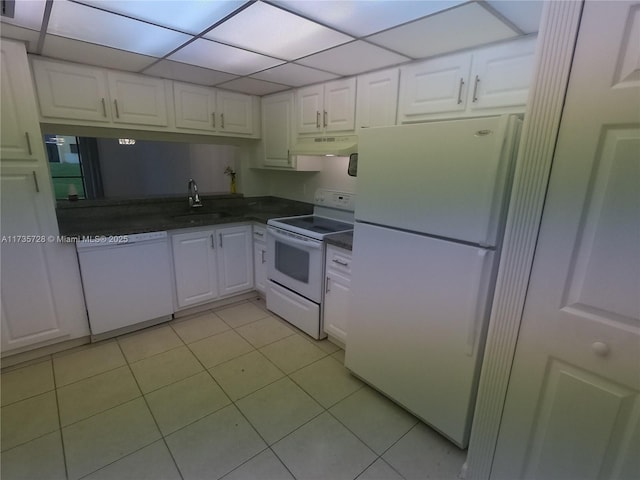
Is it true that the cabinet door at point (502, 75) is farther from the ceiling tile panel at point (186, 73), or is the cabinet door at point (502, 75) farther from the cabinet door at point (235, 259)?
the cabinet door at point (235, 259)

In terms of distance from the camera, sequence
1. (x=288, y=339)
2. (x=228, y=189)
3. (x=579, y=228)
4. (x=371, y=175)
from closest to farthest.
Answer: (x=579, y=228) < (x=371, y=175) < (x=288, y=339) < (x=228, y=189)

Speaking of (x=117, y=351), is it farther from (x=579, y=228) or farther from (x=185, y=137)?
(x=579, y=228)

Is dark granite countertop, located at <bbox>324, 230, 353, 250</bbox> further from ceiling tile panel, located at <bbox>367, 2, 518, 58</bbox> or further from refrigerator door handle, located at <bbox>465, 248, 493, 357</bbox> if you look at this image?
ceiling tile panel, located at <bbox>367, 2, 518, 58</bbox>

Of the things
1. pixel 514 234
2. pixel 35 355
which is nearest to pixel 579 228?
pixel 514 234

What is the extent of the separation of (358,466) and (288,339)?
120 cm

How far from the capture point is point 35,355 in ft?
7.47

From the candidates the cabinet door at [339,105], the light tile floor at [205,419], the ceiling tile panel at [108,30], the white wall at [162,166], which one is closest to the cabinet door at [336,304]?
the light tile floor at [205,419]

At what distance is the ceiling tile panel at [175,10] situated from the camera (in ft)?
4.70

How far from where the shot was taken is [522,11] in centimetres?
137

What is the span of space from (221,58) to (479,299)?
2184 mm

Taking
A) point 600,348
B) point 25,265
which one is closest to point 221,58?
point 25,265

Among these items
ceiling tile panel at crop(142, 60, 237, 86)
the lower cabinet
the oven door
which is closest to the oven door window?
the oven door

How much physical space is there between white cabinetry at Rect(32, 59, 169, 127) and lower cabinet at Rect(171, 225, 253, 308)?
3.37ft

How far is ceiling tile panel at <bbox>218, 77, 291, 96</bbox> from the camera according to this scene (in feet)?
8.96
